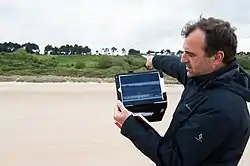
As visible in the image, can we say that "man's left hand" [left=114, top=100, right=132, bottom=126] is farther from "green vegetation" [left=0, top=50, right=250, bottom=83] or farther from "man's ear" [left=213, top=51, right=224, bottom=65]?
"green vegetation" [left=0, top=50, right=250, bottom=83]

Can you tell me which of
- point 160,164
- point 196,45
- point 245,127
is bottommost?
point 160,164

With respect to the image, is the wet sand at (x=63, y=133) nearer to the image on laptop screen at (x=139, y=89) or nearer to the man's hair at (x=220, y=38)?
the image on laptop screen at (x=139, y=89)

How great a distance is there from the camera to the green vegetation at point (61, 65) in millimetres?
25445

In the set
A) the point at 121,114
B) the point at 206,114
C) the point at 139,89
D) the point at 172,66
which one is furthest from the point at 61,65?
the point at 206,114

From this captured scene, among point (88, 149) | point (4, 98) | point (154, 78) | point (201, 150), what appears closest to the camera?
point (201, 150)

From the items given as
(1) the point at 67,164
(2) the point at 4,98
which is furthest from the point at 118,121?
(2) the point at 4,98

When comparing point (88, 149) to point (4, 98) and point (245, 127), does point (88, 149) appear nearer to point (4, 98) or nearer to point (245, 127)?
point (245, 127)

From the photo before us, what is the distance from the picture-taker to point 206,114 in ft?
6.86

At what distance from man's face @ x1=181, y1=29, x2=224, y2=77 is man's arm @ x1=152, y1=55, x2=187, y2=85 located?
509 mm

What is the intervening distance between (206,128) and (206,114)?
2.3 inches

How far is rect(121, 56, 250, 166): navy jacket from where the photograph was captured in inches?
81.7

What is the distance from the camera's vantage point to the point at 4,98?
49.0 feet

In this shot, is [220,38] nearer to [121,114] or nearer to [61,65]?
[121,114]

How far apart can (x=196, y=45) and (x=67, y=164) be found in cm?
544
